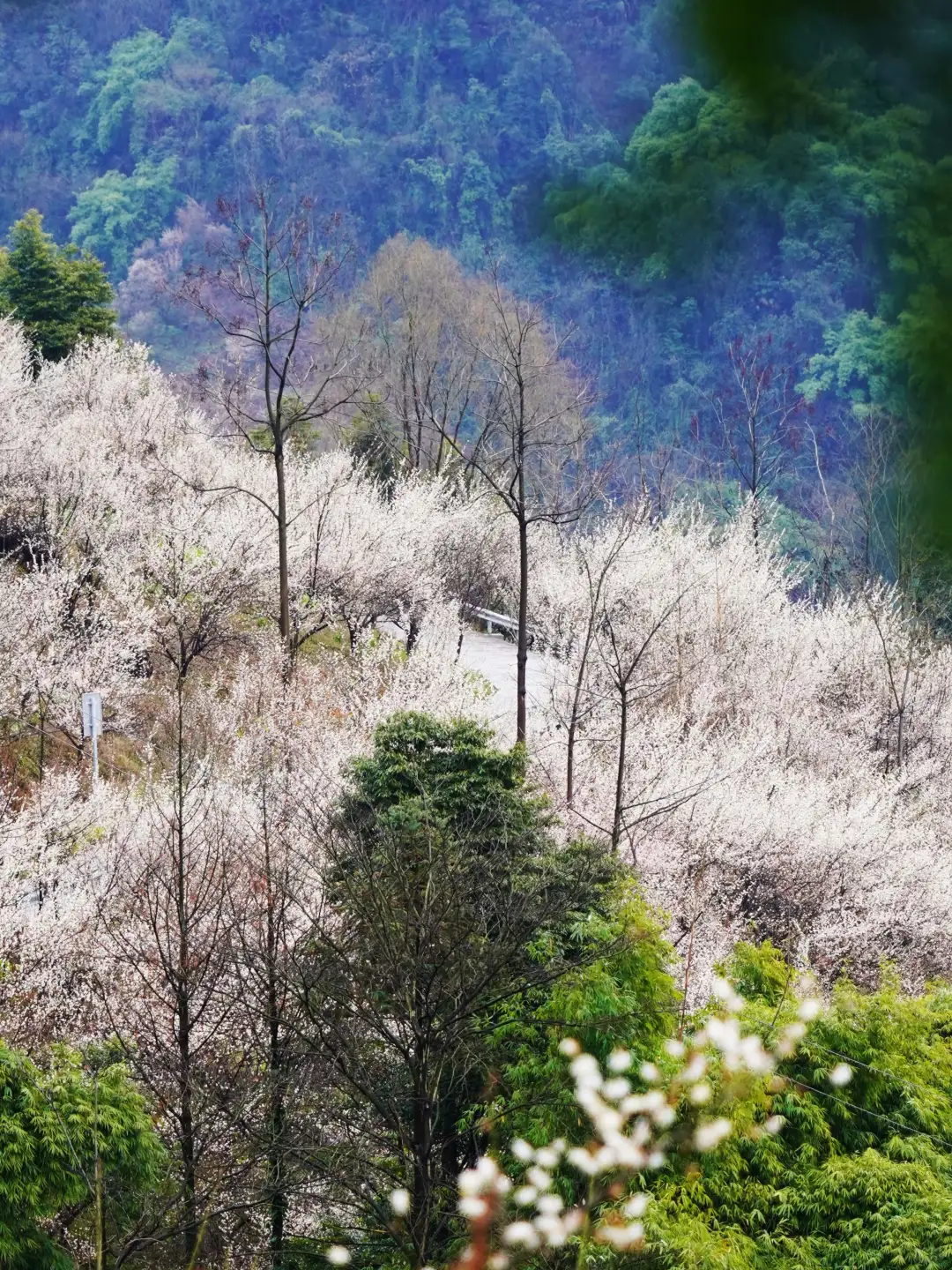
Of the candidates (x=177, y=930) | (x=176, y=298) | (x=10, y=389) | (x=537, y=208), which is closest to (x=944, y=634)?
(x=176, y=298)

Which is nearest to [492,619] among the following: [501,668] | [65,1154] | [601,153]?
[501,668]

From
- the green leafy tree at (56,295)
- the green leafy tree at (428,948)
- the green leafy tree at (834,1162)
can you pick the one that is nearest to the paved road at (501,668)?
the green leafy tree at (428,948)

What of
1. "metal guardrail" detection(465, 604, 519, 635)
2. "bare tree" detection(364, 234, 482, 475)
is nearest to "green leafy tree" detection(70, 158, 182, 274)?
"metal guardrail" detection(465, 604, 519, 635)

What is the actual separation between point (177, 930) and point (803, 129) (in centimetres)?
1078

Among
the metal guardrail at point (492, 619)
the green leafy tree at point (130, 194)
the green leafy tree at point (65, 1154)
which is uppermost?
the green leafy tree at point (130, 194)

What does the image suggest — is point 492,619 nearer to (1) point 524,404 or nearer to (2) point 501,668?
(2) point 501,668

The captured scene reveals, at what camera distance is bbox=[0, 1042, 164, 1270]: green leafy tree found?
21.4ft

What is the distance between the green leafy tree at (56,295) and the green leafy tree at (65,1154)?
23.8 m

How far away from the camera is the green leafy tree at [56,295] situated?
27.9 metres

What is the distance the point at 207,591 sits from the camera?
21.3 meters

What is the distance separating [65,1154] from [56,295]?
2577 centimetres

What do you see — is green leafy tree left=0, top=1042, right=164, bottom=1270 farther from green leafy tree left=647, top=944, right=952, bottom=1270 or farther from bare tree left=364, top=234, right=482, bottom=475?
bare tree left=364, top=234, right=482, bottom=475

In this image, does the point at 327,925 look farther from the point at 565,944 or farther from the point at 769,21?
the point at 769,21

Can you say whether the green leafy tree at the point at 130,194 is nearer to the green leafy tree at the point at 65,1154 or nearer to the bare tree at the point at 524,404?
the bare tree at the point at 524,404
